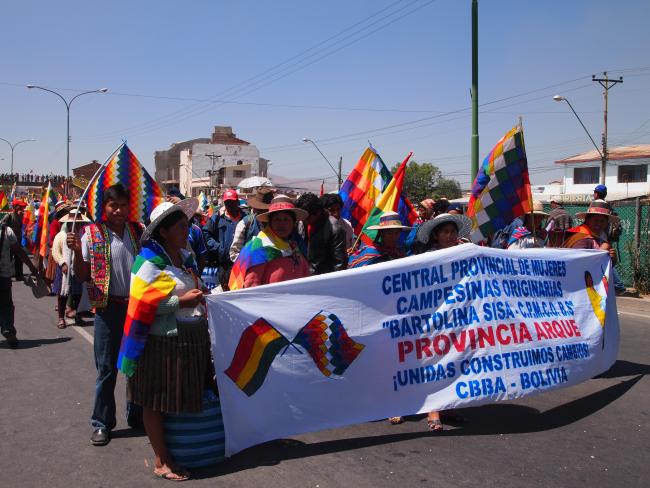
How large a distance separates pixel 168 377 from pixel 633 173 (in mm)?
65670

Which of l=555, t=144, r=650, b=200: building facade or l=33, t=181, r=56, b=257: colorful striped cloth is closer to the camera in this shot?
l=33, t=181, r=56, b=257: colorful striped cloth

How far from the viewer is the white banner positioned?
13.8 feet

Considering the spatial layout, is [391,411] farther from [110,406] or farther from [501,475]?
[110,406]

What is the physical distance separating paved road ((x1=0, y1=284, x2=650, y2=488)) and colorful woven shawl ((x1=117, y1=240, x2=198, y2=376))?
825 millimetres

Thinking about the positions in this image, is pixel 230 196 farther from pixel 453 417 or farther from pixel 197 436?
pixel 197 436

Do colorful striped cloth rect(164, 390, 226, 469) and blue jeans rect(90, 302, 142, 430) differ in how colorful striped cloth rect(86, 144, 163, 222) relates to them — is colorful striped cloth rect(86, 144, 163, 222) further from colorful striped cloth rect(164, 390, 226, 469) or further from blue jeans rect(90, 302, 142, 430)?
colorful striped cloth rect(164, 390, 226, 469)

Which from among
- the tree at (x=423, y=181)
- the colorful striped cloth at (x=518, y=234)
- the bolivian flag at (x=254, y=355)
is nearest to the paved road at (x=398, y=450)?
the bolivian flag at (x=254, y=355)

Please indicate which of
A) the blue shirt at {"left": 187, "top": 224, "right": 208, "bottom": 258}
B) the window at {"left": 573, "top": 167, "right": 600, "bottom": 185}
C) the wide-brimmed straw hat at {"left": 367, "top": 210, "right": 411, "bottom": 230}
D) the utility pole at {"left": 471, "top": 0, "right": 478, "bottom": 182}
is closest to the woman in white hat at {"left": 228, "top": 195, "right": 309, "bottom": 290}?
the wide-brimmed straw hat at {"left": 367, "top": 210, "right": 411, "bottom": 230}

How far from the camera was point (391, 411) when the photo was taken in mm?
4570

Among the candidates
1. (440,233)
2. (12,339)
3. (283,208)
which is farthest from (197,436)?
(12,339)

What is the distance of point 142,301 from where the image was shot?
3.87 metres

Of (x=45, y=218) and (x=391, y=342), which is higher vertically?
(x=45, y=218)

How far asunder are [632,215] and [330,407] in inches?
467

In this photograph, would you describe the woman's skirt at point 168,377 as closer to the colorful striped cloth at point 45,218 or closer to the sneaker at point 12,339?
the sneaker at point 12,339
